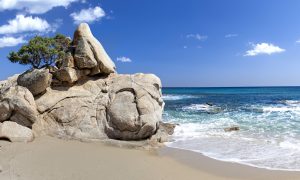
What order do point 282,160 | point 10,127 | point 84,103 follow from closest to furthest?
point 282,160, point 10,127, point 84,103

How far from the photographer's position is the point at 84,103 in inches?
631

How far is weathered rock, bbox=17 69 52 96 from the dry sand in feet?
10.0

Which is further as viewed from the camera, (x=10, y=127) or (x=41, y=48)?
(x=41, y=48)

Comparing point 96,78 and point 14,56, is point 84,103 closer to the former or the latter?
point 96,78

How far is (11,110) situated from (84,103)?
3188 mm

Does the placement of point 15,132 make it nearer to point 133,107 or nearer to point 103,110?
point 103,110

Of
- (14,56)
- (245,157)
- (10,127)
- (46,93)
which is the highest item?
(14,56)

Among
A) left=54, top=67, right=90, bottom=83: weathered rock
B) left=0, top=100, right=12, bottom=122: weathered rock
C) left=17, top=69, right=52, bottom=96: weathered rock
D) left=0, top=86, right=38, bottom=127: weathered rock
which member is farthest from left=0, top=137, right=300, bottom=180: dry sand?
left=54, top=67, right=90, bottom=83: weathered rock

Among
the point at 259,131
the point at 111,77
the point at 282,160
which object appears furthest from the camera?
the point at 259,131

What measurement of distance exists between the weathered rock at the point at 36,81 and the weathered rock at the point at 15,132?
248cm

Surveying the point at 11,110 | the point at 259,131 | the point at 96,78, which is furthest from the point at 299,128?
the point at 11,110

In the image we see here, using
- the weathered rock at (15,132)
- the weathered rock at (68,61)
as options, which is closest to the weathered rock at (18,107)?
the weathered rock at (15,132)

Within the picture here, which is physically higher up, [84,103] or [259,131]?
[84,103]

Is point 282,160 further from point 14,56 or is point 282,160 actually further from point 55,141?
point 14,56
